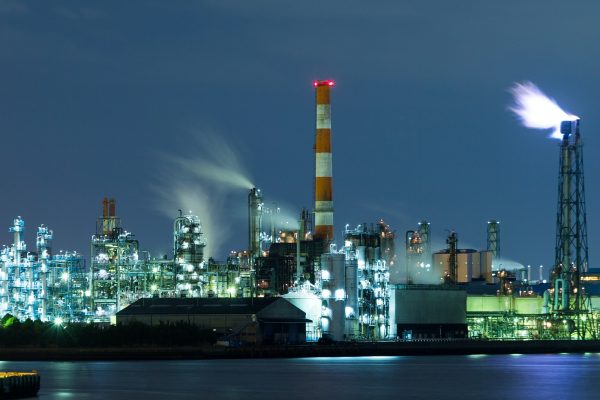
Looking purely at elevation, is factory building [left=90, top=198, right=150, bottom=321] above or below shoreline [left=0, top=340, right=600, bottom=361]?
above

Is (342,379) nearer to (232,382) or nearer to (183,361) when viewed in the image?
(232,382)

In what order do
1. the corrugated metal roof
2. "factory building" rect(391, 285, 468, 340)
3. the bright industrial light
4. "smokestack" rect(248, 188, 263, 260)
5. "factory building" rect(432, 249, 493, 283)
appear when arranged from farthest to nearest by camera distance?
"factory building" rect(432, 249, 493, 283) → "smokestack" rect(248, 188, 263, 260) → "factory building" rect(391, 285, 468, 340) → the bright industrial light → the corrugated metal roof

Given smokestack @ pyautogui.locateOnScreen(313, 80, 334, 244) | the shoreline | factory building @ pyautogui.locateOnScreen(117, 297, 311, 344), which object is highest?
smokestack @ pyautogui.locateOnScreen(313, 80, 334, 244)

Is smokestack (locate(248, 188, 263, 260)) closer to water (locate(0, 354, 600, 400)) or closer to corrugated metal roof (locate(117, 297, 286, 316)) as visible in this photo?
corrugated metal roof (locate(117, 297, 286, 316))

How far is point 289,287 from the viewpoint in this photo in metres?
96.9

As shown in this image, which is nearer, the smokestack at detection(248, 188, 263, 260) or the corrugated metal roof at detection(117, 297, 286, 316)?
the corrugated metal roof at detection(117, 297, 286, 316)

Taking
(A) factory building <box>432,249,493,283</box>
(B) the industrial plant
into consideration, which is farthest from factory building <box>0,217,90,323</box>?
(A) factory building <box>432,249,493,283</box>

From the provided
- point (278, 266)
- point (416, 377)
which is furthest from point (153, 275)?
point (416, 377)

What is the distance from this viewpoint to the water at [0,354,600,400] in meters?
57.3

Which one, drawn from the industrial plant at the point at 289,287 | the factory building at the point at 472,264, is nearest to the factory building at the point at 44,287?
the industrial plant at the point at 289,287

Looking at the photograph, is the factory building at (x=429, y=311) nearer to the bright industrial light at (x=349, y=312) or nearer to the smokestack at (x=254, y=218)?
the bright industrial light at (x=349, y=312)

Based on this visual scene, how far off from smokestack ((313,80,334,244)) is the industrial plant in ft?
0.22

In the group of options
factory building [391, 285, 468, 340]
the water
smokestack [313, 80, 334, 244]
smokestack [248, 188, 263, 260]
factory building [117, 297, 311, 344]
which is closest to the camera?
the water

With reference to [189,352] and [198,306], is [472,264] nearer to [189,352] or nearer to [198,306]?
[198,306]
